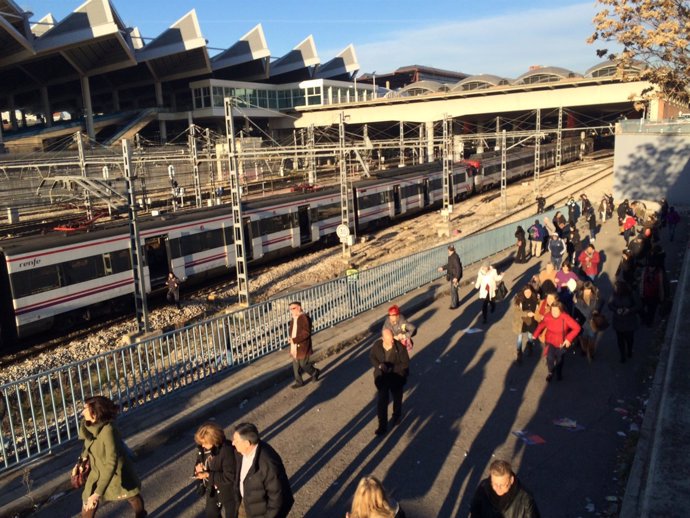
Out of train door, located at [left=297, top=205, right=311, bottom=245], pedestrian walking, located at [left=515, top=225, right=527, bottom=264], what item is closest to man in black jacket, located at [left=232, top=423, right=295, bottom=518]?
pedestrian walking, located at [left=515, top=225, right=527, bottom=264]

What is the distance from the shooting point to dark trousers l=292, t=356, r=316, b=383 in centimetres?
894

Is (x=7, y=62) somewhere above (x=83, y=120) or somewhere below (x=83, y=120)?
above

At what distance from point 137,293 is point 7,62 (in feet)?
140

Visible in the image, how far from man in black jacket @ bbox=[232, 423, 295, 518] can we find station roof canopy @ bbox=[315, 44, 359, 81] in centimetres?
8650

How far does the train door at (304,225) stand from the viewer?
80.0 feet

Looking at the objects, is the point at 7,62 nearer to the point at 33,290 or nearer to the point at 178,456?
the point at 33,290

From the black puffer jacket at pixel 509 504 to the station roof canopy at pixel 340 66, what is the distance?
86.9m

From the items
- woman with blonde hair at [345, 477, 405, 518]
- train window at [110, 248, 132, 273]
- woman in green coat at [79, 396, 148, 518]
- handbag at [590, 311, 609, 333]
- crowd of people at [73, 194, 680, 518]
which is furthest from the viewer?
train window at [110, 248, 132, 273]

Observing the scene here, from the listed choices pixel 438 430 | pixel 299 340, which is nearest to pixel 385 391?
pixel 438 430

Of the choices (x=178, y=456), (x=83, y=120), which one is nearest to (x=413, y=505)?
(x=178, y=456)

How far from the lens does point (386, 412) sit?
7414 mm

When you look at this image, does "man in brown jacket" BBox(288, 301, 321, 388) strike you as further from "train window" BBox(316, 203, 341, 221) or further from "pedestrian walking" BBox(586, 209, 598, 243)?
"train window" BBox(316, 203, 341, 221)

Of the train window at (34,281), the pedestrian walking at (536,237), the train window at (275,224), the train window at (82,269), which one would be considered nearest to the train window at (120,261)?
the train window at (82,269)

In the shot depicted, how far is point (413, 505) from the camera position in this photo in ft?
19.5
